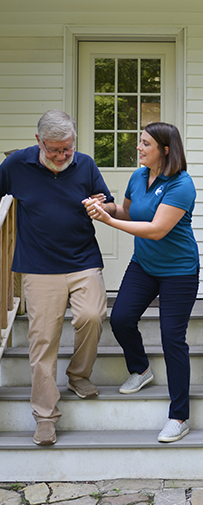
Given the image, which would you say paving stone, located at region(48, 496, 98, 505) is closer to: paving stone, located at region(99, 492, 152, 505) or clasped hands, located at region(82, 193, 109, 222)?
paving stone, located at region(99, 492, 152, 505)

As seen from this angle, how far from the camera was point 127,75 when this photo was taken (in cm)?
409

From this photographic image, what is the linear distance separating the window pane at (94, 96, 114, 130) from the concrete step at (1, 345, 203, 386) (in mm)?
2111

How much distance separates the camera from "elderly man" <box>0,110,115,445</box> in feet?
7.65

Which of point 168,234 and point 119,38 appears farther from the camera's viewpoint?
point 119,38

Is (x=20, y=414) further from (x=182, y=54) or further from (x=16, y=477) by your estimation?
(x=182, y=54)

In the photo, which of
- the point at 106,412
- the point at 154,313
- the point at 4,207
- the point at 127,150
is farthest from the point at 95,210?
the point at 127,150

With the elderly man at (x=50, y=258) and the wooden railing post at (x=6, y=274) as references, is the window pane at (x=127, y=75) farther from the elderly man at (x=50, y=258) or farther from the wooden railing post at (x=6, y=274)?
the elderly man at (x=50, y=258)

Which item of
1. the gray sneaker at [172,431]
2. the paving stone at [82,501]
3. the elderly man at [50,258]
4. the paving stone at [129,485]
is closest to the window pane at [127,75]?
the elderly man at [50,258]

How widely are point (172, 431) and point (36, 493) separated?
687 mm

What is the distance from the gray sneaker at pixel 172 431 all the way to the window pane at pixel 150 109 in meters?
2.61

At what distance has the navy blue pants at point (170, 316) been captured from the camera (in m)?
2.30

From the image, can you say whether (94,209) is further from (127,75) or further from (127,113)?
(127,75)

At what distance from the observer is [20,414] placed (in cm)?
255

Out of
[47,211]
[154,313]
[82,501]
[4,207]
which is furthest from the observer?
[154,313]
